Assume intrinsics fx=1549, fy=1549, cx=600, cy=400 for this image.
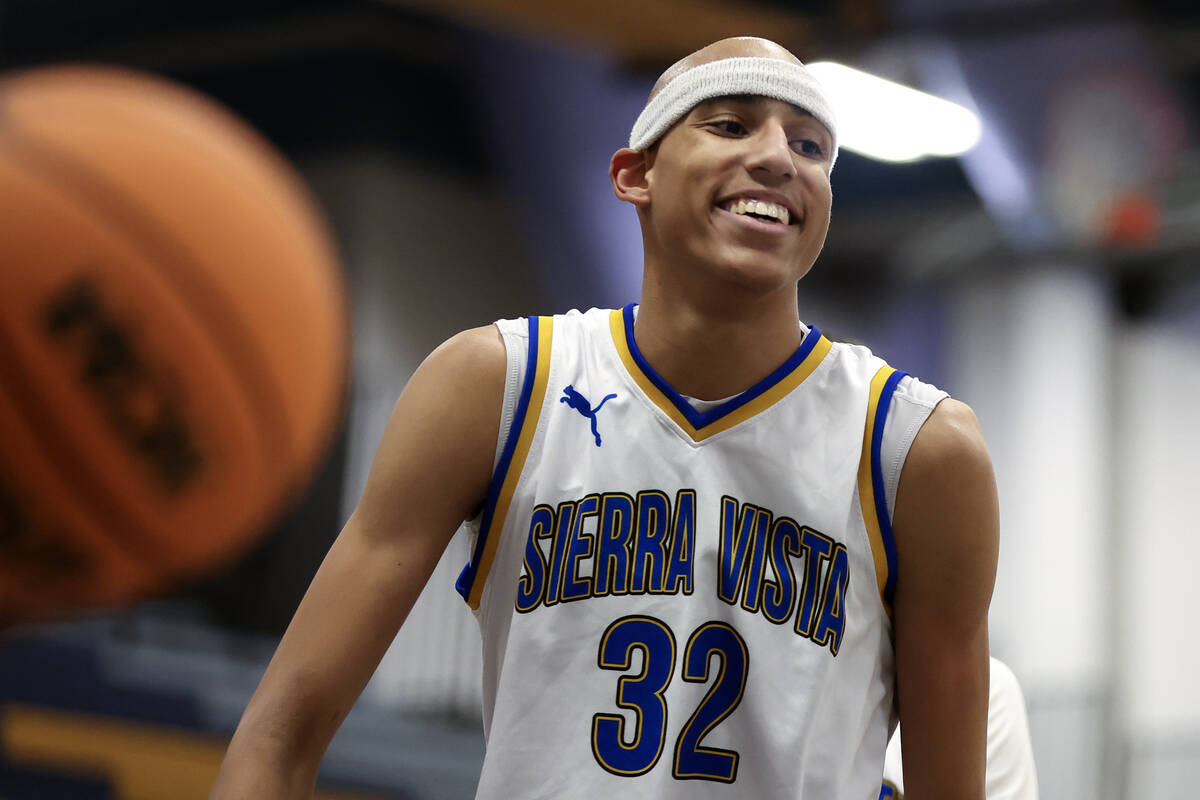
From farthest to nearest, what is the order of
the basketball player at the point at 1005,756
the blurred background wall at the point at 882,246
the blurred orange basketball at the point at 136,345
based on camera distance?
the blurred background wall at the point at 882,246 < the blurred orange basketball at the point at 136,345 < the basketball player at the point at 1005,756

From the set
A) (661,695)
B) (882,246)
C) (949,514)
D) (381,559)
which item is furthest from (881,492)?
(882,246)

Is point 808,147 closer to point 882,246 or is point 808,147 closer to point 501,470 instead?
point 501,470

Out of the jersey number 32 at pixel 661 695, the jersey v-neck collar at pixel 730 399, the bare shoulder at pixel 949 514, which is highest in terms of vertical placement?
the jersey v-neck collar at pixel 730 399

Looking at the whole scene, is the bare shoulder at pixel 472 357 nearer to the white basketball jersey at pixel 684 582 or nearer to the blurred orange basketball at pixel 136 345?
the white basketball jersey at pixel 684 582

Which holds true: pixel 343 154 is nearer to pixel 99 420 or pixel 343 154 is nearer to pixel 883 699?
pixel 99 420

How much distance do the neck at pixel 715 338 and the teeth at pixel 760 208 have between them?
10cm

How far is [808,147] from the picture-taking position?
6.33 feet

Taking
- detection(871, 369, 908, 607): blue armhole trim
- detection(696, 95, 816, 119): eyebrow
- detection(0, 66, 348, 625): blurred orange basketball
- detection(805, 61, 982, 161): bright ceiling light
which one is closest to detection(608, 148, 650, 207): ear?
detection(696, 95, 816, 119): eyebrow

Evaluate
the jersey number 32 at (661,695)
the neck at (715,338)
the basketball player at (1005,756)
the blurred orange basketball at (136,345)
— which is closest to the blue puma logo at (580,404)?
the neck at (715,338)

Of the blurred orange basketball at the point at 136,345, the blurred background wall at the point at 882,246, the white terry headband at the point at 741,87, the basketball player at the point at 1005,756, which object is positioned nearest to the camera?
the white terry headband at the point at 741,87

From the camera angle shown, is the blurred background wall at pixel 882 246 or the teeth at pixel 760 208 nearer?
the teeth at pixel 760 208

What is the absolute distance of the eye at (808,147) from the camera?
1.92 m

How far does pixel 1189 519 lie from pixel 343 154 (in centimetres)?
579

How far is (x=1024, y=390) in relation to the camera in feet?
32.4
